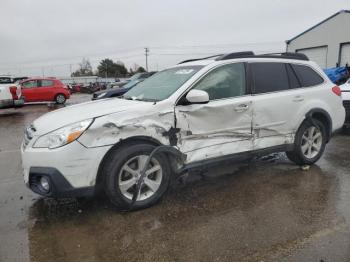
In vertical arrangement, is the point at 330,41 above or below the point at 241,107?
above

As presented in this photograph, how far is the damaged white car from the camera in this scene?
11.1 feet

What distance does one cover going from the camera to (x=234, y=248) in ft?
9.67

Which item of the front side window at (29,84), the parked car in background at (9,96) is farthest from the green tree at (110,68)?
the parked car in background at (9,96)

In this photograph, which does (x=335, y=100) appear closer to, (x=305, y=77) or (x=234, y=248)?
(x=305, y=77)

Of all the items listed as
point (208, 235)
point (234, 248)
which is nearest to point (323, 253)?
point (234, 248)

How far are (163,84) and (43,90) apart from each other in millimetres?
16181

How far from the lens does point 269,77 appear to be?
4789 mm

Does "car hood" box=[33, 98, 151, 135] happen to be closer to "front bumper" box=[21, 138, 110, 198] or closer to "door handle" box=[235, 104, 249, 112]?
"front bumper" box=[21, 138, 110, 198]

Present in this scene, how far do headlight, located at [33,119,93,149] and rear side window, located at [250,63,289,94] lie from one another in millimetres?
2457

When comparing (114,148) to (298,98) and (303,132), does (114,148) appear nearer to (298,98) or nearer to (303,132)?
(298,98)

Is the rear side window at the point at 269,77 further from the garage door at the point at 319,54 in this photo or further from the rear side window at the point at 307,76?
the garage door at the point at 319,54

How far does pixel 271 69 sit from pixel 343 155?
8.28 feet

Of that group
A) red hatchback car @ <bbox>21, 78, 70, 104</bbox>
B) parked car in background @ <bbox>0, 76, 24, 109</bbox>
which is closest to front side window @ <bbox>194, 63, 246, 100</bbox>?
parked car in background @ <bbox>0, 76, 24, 109</bbox>

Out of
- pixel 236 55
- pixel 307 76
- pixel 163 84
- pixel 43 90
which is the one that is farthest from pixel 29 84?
pixel 307 76
